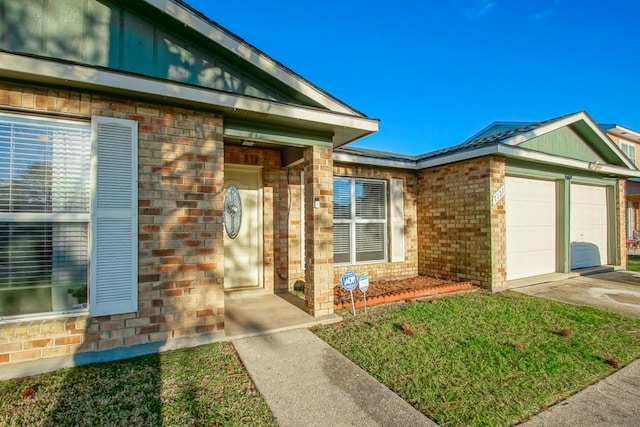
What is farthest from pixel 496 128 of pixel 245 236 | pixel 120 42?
pixel 120 42

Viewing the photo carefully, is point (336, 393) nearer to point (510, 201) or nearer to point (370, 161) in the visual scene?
point (370, 161)

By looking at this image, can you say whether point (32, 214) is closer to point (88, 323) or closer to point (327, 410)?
point (88, 323)

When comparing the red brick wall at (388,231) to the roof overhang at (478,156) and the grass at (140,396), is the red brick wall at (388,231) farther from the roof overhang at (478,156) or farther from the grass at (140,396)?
the grass at (140,396)

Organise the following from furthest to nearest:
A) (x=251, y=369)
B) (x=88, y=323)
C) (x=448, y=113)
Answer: (x=448, y=113)
(x=88, y=323)
(x=251, y=369)

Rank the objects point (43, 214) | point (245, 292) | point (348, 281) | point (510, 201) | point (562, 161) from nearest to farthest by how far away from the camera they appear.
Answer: point (43, 214), point (348, 281), point (245, 292), point (510, 201), point (562, 161)

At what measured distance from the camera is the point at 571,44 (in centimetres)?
998

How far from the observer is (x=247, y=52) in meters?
4.05

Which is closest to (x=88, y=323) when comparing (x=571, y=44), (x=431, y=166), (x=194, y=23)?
(x=194, y=23)

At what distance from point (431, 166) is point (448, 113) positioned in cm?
976

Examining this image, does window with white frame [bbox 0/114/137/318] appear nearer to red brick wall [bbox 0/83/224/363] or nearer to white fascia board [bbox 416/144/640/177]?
red brick wall [bbox 0/83/224/363]

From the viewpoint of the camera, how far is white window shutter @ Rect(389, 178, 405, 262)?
7.69 metres

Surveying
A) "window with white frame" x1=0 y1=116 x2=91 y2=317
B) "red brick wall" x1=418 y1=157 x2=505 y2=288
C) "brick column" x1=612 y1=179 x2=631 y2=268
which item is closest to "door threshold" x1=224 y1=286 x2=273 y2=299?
"window with white frame" x1=0 y1=116 x2=91 y2=317

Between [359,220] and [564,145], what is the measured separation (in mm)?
5736

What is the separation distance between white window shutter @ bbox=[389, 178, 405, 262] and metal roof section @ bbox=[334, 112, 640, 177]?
51 cm
